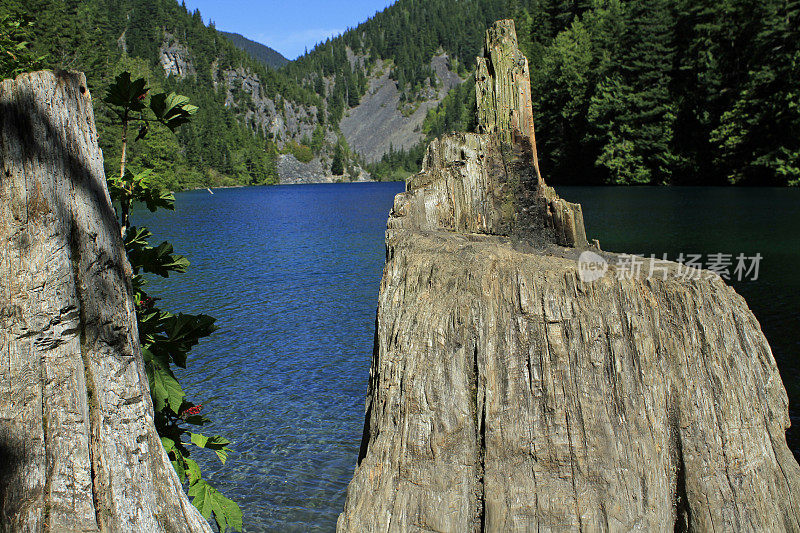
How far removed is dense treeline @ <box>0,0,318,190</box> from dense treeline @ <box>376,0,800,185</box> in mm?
39442

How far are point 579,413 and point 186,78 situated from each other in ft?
604

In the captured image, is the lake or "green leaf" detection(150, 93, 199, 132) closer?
"green leaf" detection(150, 93, 199, 132)

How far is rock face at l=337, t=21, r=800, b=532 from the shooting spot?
304 centimetres

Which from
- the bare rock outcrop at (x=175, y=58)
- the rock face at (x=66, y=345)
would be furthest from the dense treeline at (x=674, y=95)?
the bare rock outcrop at (x=175, y=58)

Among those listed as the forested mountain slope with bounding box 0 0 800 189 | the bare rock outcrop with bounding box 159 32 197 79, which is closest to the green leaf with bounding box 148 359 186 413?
the forested mountain slope with bounding box 0 0 800 189

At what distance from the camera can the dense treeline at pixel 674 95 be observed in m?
39.6

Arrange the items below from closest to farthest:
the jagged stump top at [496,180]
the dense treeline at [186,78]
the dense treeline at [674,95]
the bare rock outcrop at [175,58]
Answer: the jagged stump top at [496,180] → the dense treeline at [674,95] → the dense treeline at [186,78] → the bare rock outcrop at [175,58]

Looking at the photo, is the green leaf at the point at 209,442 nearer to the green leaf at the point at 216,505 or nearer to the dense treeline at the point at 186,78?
the green leaf at the point at 216,505

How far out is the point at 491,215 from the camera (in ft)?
19.7

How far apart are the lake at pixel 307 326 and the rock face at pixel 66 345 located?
3.69 m

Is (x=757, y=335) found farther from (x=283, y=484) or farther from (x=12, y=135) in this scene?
(x=283, y=484)

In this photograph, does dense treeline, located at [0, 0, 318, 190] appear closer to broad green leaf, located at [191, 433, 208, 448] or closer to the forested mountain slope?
the forested mountain slope

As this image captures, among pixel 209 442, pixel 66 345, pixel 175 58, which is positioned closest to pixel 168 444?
pixel 209 442

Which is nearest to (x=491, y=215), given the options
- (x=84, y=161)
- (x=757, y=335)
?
(x=757, y=335)
